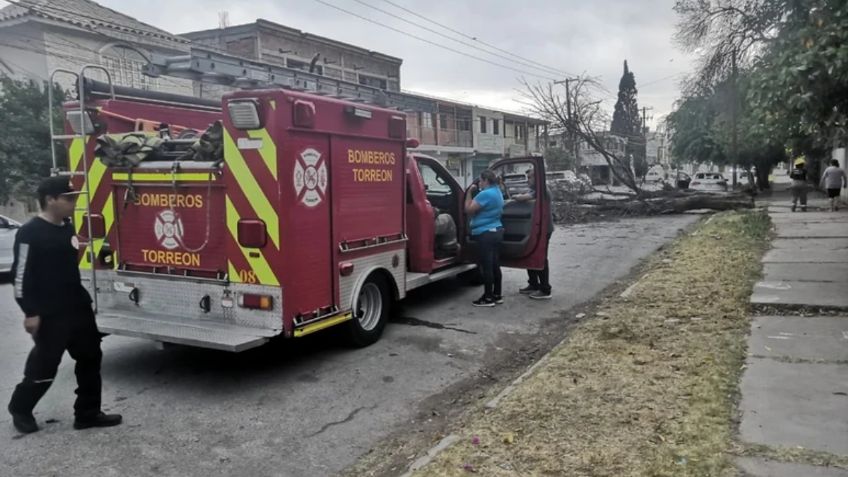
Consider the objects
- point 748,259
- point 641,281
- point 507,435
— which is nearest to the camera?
point 507,435

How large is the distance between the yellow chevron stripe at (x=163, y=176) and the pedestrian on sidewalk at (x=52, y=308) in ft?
3.66

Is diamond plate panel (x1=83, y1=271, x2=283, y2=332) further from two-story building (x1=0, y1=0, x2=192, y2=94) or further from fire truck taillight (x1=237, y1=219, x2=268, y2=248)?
two-story building (x1=0, y1=0, x2=192, y2=94)

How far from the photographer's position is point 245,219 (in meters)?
5.11

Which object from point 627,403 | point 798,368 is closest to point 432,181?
point 627,403

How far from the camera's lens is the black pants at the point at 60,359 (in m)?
4.12

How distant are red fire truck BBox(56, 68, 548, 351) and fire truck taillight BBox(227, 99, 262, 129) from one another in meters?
0.01

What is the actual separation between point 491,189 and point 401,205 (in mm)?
1626

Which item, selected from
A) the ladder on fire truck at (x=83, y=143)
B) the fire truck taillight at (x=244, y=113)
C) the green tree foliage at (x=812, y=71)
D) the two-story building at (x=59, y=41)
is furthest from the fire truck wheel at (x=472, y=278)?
the two-story building at (x=59, y=41)

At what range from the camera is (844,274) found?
846cm

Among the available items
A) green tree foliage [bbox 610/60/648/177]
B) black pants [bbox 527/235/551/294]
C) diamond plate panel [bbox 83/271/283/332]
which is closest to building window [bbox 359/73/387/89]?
black pants [bbox 527/235/551/294]

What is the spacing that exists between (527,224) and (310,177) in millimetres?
4122

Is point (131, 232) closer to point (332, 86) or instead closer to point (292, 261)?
point (292, 261)

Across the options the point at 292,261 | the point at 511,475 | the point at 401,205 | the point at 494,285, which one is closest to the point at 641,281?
the point at 494,285

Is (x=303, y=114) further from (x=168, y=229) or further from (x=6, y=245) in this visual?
(x=6, y=245)
